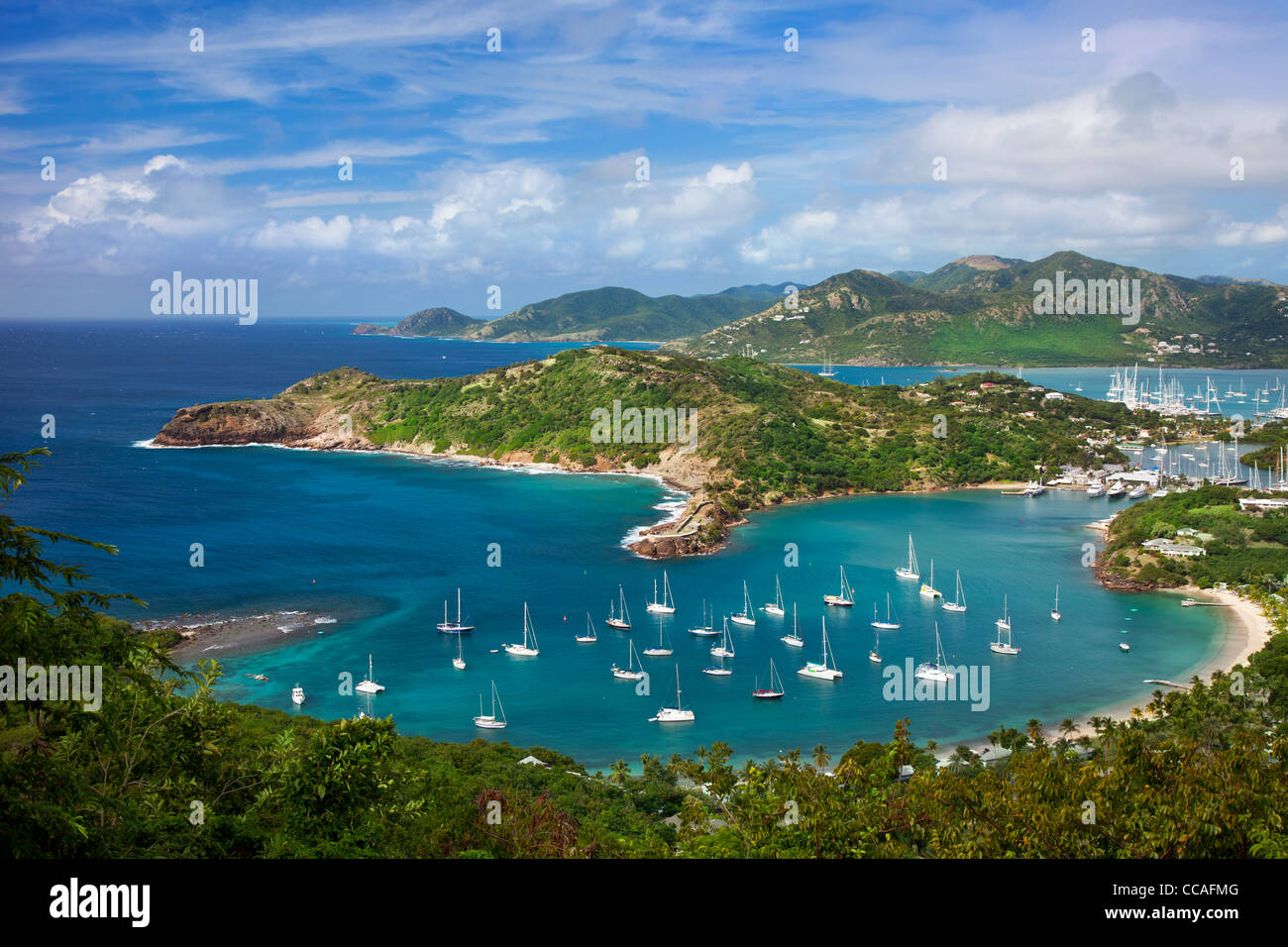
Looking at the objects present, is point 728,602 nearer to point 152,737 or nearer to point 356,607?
point 356,607

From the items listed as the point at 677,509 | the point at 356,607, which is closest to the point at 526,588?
the point at 356,607

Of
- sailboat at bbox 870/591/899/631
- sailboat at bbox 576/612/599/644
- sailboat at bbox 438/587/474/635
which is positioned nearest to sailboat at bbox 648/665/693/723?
sailboat at bbox 576/612/599/644

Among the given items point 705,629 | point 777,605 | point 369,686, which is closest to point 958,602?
point 777,605

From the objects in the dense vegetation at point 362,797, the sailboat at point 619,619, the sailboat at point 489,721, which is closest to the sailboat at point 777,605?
the sailboat at point 619,619

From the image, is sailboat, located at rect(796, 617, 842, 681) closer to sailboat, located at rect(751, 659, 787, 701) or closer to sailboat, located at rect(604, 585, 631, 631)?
sailboat, located at rect(751, 659, 787, 701)

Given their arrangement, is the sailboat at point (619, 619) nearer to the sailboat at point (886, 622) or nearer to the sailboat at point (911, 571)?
the sailboat at point (886, 622)

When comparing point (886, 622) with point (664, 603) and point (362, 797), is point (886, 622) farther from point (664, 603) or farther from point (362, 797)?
point (362, 797)
